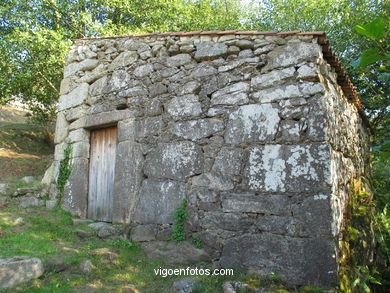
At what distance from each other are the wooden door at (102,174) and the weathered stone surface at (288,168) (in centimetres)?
240

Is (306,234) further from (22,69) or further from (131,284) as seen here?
(22,69)

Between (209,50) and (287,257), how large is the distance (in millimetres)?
2826

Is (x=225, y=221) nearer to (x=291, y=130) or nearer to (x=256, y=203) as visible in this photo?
(x=256, y=203)

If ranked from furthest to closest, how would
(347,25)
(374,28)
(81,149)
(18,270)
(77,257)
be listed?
1. (347,25)
2. (81,149)
3. (77,257)
4. (18,270)
5. (374,28)

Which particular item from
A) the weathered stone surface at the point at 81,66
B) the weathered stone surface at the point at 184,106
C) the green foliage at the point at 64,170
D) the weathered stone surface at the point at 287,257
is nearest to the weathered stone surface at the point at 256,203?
the weathered stone surface at the point at 287,257

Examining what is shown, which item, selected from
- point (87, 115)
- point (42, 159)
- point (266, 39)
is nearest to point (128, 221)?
point (87, 115)

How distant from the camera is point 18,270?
3.09 metres

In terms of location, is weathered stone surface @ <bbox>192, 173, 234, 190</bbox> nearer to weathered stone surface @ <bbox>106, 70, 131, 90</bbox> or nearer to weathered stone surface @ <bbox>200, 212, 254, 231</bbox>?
weathered stone surface @ <bbox>200, 212, 254, 231</bbox>

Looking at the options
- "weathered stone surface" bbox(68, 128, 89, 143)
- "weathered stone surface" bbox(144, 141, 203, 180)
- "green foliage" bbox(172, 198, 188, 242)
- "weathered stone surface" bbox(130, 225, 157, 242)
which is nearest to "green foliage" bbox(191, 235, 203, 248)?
"green foliage" bbox(172, 198, 188, 242)

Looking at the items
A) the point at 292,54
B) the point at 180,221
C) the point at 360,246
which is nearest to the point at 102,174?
the point at 180,221

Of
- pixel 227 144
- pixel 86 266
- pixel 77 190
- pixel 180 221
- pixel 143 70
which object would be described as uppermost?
pixel 143 70

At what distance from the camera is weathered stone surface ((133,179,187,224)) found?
418 cm

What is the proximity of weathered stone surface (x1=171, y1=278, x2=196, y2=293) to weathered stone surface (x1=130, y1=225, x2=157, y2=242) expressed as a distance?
1010 mm

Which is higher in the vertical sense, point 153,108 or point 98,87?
point 98,87
